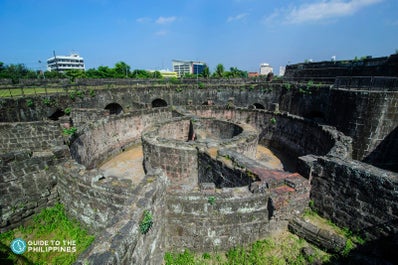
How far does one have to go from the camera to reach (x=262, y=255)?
550 centimetres

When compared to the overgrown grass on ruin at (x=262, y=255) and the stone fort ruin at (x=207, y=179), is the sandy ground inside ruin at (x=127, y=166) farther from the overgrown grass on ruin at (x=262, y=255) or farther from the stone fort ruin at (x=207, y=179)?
the overgrown grass on ruin at (x=262, y=255)

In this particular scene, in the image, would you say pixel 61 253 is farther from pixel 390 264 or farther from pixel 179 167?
pixel 390 264

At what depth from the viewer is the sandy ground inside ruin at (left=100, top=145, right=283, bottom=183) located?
37.3ft

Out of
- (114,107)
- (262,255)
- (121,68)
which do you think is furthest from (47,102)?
(121,68)

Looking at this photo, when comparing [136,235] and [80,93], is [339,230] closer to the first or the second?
[136,235]

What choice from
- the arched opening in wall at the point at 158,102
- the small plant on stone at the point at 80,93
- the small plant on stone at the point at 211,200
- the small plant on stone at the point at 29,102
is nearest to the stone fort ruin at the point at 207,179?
the small plant on stone at the point at 211,200

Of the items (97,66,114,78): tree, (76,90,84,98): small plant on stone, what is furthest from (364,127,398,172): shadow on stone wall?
(97,66,114,78): tree

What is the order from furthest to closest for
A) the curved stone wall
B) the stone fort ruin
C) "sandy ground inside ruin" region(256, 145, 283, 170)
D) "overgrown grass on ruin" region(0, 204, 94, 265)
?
"sandy ground inside ruin" region(256, 145, 283, 170) < the curved stone wall < "overgrown grass on ruin" region(0, 204, 94, 265) < the stone fort ruin

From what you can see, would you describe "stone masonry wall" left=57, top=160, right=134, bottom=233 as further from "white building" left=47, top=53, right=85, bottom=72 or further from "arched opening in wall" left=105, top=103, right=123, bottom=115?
"white building" left=47, top=53, right=85, bottom=72

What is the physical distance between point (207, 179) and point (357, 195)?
5241mm

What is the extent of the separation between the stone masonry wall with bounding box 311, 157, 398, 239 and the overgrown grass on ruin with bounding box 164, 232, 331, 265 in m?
1.40

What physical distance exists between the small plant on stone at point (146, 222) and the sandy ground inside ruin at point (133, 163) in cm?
656

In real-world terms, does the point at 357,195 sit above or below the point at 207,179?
above

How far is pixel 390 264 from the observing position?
4574mm
